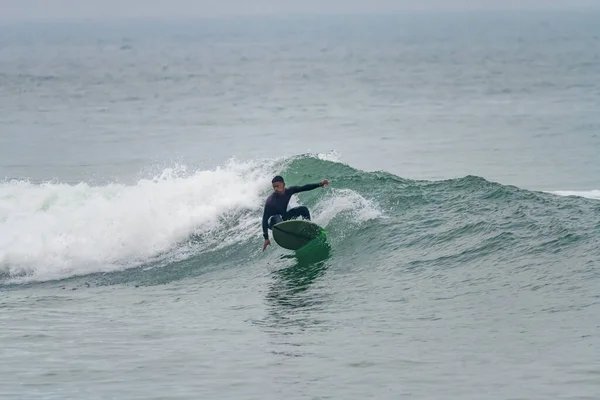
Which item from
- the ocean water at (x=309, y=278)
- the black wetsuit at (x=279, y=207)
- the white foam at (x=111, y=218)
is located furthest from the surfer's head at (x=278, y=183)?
the white foam at (x=111, y=218)

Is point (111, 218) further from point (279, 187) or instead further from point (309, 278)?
point (309, 278)

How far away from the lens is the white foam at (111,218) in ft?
62.9

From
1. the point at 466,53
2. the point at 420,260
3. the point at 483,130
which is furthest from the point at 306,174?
the point at 466,53

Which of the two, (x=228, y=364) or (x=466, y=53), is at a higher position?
(x=466, y=53)

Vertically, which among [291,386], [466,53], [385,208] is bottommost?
[291,386]

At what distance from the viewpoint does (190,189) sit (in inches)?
854

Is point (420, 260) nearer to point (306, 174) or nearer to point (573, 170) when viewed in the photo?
point (306, 174)

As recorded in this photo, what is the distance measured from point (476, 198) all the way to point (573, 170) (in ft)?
46.4

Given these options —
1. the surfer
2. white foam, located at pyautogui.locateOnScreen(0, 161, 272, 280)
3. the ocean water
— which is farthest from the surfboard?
white foam, located at pyautogui.locateOnScreen(0, 161, 272, 280)

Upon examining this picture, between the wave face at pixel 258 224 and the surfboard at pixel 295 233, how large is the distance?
58cm

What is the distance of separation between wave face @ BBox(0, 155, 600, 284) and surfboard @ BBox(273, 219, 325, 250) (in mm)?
582

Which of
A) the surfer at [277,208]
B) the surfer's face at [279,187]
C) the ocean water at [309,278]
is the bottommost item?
the ocean water at [309,278]

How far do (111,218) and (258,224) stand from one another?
3.09 meters

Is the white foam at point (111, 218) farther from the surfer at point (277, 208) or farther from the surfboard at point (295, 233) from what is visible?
the surfer at point (277, 208)
